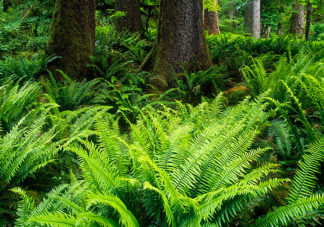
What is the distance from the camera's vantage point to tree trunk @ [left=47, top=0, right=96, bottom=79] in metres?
5.19

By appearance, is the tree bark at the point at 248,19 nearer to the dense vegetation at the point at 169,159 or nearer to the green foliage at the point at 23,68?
the dense vegetation at the point at 169,159

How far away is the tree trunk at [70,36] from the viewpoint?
17.0 feet

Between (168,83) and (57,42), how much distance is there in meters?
2.52

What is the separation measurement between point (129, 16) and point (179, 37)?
3896mm

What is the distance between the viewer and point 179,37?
5.21 metres

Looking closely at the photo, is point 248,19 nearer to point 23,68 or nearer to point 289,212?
point 23,68

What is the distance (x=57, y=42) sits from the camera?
17.3 ft

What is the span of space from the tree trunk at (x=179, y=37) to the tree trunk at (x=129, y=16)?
329 centimetres

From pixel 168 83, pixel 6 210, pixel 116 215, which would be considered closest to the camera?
pixel 116 215

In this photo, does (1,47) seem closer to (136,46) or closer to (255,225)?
(136,46)

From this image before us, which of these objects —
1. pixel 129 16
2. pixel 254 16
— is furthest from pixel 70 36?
pixel 254 16

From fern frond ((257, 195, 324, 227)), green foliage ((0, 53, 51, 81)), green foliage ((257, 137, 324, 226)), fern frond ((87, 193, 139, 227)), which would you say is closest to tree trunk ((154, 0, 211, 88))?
green foliage ((0, 53, 51, 81))

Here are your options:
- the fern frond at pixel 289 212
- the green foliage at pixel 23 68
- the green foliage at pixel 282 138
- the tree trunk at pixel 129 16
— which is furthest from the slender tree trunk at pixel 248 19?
the fern frond at pixel 289 212

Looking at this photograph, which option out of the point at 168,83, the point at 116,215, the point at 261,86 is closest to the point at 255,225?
the point at 116,215
